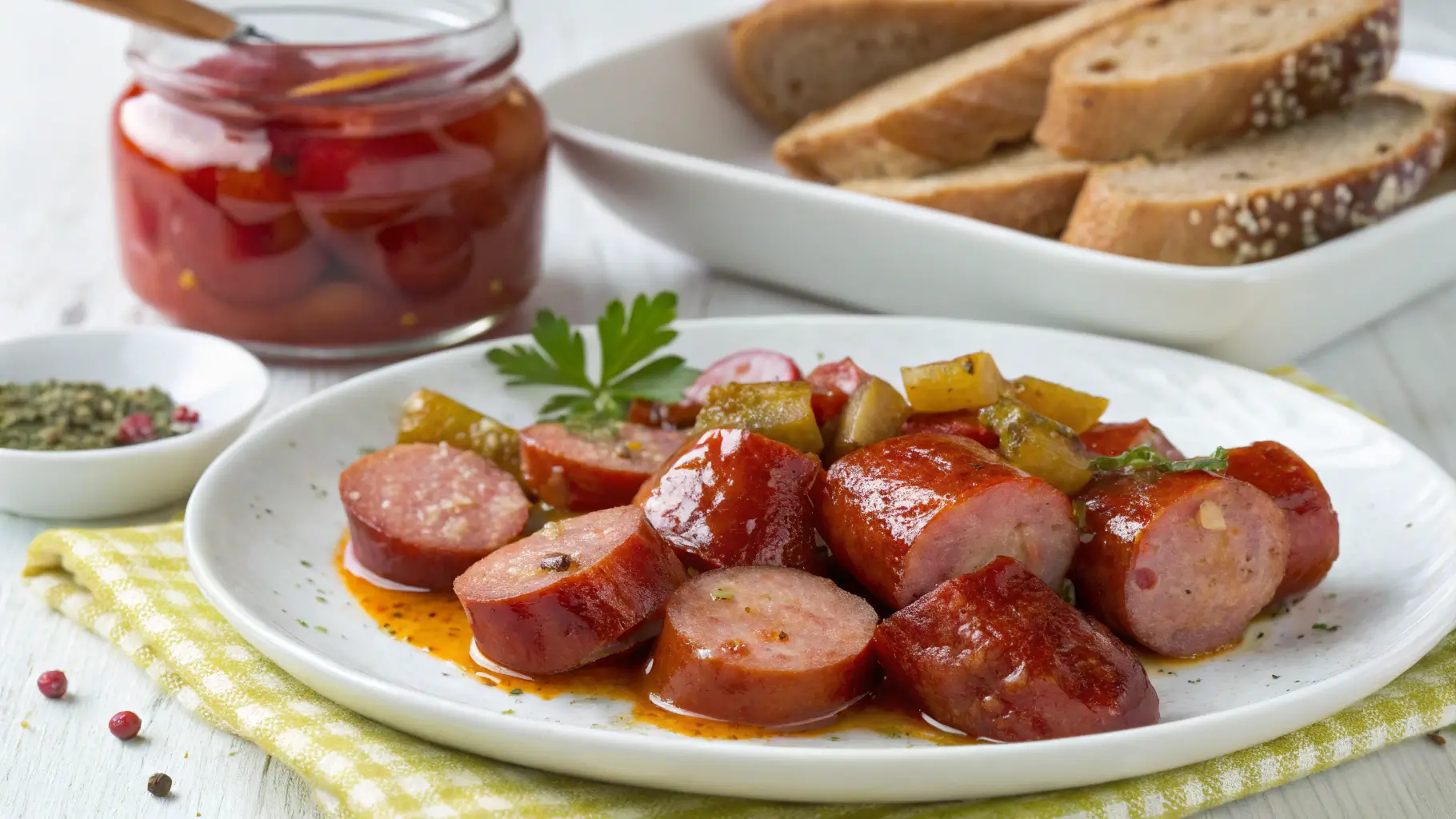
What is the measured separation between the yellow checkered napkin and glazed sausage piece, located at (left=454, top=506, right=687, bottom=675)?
0.70ft

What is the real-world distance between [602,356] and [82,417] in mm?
1132

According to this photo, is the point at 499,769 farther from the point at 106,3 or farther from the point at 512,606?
the point at 106,3

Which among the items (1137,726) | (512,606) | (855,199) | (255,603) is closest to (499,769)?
(512,606)

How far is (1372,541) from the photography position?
2.86 metres

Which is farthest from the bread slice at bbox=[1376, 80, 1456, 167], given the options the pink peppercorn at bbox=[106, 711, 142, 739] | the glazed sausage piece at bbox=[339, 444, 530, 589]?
the pink peppercorn at bbox=[106, 711, 142, 739]

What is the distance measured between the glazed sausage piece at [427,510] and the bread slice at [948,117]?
2.01 meters

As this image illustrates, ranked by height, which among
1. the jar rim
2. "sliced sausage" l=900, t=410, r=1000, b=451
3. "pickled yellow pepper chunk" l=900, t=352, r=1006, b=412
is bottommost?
"sliced sausage" l=900, t=410, r=1000, b=451

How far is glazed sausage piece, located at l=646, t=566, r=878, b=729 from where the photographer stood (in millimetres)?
2336

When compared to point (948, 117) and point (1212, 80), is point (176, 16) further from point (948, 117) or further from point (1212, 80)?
point (1212, 80)

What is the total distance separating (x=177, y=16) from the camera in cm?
371

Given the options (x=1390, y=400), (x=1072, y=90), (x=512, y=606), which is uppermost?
(x=1072, y=90)

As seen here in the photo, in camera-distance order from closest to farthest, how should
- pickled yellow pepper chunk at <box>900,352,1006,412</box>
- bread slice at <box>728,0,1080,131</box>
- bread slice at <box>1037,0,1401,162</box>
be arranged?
1. pickled yellow pepper chunk at <box>900,352,1006,412</box>
2. bread slice at <box>1037,0,1401,162</box>
3. bread slice at <box>728,0,1080,131</box>

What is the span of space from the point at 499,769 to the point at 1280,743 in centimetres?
119

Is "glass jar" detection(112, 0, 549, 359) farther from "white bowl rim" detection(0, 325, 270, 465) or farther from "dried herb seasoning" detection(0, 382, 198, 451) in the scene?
"dried herb seasoning" detection(0, 382, 198, 451)
